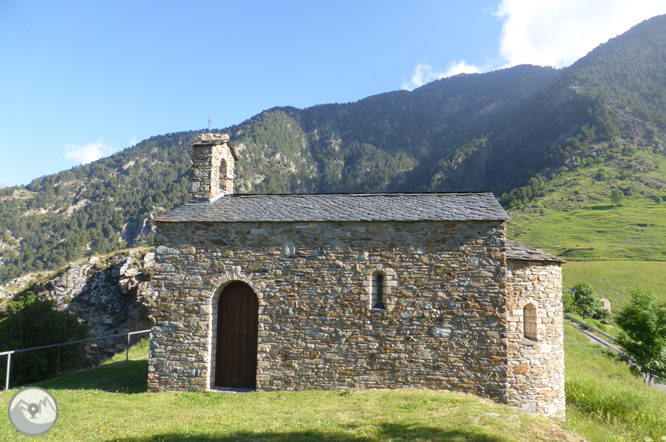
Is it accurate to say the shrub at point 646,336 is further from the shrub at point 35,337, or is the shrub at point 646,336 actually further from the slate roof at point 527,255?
the shrub at point 35,337

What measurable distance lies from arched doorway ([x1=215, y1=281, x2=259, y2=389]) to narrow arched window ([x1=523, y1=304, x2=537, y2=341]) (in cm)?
713

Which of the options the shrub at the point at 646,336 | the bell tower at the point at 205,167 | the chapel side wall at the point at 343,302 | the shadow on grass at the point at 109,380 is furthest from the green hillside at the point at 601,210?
the shadow on grass at the point at 109,380

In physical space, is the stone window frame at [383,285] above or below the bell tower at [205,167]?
below

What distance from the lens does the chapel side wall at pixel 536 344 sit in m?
8.70

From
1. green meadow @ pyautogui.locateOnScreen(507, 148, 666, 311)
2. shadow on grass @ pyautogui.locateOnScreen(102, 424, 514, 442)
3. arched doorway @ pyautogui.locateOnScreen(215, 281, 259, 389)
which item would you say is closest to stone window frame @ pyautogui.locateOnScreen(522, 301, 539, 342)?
shadow on grass @ pyautogui.locateOnScreen(102, 424, 514, 442)

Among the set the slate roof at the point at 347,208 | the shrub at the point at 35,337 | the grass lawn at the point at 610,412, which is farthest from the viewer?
the shrub at the point at 35,337

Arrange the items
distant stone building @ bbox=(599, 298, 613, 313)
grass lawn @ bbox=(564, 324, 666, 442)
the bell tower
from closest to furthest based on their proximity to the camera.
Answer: grass lawn @ bbox=(564, 324, 666, 442) → the bell tower → distant stone building @ bbox=(599, 298, 613, 313)

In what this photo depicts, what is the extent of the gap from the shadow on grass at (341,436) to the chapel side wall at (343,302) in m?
2.51

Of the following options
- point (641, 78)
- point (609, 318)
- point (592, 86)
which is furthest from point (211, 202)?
point (641, 78)

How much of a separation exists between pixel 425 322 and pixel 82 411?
7621 millimetres

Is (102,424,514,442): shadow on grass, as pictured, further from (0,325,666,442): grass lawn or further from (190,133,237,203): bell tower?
(190,133,237,203): bell tower

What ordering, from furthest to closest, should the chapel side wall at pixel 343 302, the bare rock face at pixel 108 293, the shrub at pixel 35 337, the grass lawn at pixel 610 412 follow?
the bare rock face at pixel 108 293 → the shrub at pixel 35 337 → the chapel side wall at pixel 343 302 → the grass lawn at pixel 610 412

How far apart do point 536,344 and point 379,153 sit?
4104 inches

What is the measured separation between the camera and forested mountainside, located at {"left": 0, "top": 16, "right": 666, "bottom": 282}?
76.8 m
